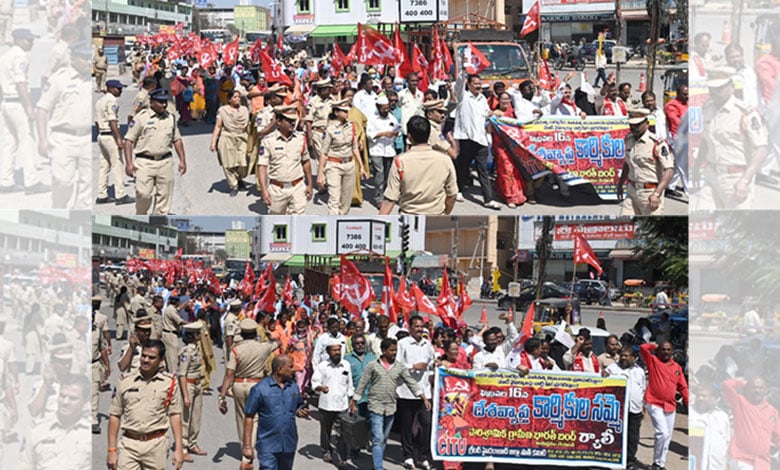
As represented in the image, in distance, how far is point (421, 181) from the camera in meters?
5.92

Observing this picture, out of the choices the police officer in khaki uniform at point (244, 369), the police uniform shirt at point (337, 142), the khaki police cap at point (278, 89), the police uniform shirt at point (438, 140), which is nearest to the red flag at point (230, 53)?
the khaki police cap at point (278, 89)

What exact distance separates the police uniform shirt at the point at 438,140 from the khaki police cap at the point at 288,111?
0.85 metres

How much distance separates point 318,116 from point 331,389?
7.43ft

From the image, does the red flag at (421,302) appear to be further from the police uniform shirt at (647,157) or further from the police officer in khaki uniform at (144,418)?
the police officer in khaki uniform at (144,418)

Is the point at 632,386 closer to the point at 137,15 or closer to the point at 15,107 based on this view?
the point at 137,15

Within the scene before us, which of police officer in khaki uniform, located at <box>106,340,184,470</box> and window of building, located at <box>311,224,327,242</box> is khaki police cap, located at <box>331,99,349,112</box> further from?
police officer in khaki uniform, located at <box>106,340,184,470</box>

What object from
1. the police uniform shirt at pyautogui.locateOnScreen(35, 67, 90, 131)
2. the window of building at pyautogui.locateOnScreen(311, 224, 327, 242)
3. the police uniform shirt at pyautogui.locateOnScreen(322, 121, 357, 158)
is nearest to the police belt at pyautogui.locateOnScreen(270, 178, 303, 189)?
the window of building at pyautogui.locateOnScreen(311, 224, 327, 242)

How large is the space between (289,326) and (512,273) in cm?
130

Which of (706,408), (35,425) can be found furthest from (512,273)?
(35,425)

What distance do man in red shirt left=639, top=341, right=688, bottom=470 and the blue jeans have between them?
4.79 feet

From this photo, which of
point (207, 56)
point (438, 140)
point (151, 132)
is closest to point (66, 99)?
point (151, 132)

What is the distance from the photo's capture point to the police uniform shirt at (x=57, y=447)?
5641mm

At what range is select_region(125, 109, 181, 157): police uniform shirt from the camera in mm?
6254

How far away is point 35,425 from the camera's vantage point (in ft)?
18.5
